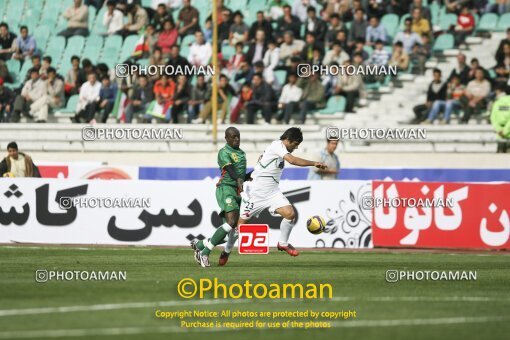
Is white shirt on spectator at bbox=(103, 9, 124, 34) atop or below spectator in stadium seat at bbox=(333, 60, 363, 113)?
atop

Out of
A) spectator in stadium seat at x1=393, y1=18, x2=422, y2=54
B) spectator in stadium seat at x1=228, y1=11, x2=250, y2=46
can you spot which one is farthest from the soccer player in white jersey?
spectator in stadium seat at x1=228, y1=11, x2=250, y2=46

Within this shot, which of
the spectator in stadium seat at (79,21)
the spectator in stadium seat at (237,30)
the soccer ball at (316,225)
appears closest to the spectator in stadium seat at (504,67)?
the spectator in stadium seat at (237,30)

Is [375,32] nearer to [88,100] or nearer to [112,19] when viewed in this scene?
[88,100]

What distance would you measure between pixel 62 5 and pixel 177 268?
20.3m

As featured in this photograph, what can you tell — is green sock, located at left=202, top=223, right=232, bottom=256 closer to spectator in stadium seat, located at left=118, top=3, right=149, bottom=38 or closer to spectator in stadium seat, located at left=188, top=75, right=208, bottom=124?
spectator in stadium seat, located at left=188, top=75, right=208, bottom=124

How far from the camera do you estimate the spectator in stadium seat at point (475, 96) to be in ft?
87.6

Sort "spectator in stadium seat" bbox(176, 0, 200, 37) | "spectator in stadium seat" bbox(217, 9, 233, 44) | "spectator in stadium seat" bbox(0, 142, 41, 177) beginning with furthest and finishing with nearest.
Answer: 1. "spectator in stadium seat" bbox(176, 0, 200, 37)
2. "spectator in stadium seat" bbox(217, 9, 233, 44)
3. "spectator in stadium seat" bbox(0, 142, 41, 177)

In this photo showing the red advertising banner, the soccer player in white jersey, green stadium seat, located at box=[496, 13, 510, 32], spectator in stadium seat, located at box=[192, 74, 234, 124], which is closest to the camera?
the soccer player in white jersey

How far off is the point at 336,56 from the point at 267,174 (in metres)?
11.1

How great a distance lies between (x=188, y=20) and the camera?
31016mm

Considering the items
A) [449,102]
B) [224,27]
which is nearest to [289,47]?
[224,27]

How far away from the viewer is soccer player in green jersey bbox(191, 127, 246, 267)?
16.9m

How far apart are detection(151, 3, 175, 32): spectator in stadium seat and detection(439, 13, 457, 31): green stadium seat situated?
278 inches

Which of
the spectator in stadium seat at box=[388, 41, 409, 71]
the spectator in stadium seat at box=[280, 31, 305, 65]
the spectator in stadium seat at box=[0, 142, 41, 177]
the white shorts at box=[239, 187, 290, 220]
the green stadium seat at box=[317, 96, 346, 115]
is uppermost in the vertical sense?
the spectator in stadium seat at box=[280, 31, 305, 65]
